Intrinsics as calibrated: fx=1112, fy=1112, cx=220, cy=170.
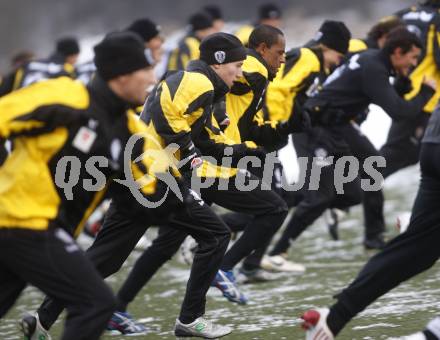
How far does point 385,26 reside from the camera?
34.7 ft

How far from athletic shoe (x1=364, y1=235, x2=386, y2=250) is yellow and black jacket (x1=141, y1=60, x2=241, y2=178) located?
3.58 meters

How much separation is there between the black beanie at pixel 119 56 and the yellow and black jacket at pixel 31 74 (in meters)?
4.96

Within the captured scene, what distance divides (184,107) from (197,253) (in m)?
0.91

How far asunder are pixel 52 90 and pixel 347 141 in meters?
5.74

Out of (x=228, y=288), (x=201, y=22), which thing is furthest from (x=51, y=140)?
(x=201, y=22)

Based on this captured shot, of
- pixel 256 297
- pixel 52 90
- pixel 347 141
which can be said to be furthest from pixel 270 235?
pixel 52 90

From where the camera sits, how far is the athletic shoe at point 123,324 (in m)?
7.05

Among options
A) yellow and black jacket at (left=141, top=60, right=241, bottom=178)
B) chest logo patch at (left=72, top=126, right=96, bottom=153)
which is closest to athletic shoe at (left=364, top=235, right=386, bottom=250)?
yellow and black jacket at (left=141, top=60, right=241, bottom=178)

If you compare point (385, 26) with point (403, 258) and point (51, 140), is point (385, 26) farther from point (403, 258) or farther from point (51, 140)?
point (51, 140)

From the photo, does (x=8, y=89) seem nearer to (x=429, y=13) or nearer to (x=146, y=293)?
(x=146, y=293)

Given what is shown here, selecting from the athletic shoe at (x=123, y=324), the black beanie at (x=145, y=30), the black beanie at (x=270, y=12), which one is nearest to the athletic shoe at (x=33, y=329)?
the athletic shoe at (x=123, y=324)

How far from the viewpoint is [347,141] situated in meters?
10.4

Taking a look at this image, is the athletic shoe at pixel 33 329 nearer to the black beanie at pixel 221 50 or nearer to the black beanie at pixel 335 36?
the black beanie at pixel 221 50

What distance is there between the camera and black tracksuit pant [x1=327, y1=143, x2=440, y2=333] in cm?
571
